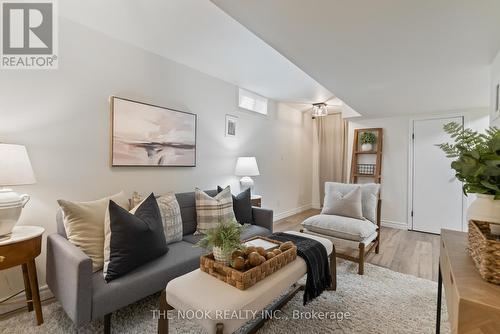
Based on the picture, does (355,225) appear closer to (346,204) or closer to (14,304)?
(346,204)

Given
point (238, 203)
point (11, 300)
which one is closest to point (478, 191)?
point (238, 203)

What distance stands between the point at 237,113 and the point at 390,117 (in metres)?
3.05

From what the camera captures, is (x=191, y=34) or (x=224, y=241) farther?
Result: (x=191, y=34)

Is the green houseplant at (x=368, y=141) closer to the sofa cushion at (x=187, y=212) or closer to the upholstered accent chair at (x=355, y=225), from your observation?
the upholstered accent chair at (x=355, y=225)

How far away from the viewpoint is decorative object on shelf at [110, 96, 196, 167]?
2.36 metres

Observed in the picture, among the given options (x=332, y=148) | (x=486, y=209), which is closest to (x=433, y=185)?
(x=332, y=148)

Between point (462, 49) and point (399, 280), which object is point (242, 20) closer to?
point (462, 49)

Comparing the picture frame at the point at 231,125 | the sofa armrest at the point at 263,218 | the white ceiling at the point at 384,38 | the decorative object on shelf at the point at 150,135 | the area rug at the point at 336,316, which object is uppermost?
the white ceiling at the point at 384,38

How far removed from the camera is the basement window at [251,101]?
3.87 m

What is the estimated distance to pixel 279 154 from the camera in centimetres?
486

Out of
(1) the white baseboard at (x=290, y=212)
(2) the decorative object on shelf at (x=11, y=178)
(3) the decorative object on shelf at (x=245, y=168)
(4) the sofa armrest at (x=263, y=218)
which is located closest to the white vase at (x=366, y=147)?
(1) the white baseboard at (x=290, y=212)

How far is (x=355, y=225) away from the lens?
104 inches

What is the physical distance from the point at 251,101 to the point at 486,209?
3.54 m

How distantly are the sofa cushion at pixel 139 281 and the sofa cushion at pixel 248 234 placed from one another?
1.04ft
